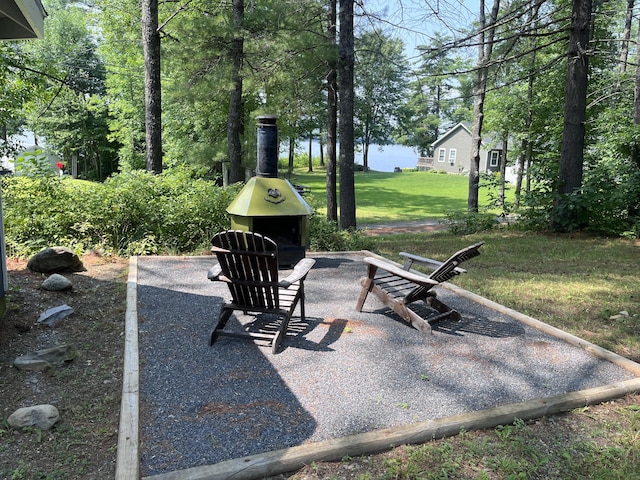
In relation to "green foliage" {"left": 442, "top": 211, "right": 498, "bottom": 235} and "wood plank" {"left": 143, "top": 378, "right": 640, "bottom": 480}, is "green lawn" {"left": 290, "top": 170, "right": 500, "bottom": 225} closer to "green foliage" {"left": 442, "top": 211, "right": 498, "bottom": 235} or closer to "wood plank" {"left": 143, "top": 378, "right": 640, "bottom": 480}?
"green foliage" {"left": 442, "top": 211, "right": 498, "bottom": 235}

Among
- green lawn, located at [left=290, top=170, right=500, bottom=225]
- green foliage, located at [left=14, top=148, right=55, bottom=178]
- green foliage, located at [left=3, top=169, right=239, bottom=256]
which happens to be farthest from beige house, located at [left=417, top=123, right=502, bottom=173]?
green foliage, located at [left=14, top=148, right=55, bottom=178]

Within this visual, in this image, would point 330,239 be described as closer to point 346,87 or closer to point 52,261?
point 346,87

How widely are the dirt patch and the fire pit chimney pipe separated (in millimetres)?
2496

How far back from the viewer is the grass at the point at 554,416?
246 centimetres

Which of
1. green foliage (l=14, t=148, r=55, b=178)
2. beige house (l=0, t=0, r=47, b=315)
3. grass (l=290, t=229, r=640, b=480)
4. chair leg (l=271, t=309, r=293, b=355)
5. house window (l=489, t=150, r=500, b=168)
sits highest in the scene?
house window (l=489, t=150, r=500, b=168)

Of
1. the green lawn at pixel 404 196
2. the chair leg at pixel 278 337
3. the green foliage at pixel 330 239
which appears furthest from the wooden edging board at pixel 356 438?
the green lawn at pixel 404 196

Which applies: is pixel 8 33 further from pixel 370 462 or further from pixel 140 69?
pixel 140 69

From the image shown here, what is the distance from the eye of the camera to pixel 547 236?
34.9 ft

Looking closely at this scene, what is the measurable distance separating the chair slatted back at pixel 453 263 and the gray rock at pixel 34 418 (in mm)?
3207

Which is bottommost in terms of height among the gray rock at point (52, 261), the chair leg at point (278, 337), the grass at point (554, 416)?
the grass at point (554, 416)

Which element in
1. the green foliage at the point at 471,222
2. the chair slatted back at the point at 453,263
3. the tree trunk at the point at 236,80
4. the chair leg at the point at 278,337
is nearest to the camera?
the chair leg at the point at 278,337

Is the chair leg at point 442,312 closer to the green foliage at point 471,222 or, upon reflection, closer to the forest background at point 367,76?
the forest background at point 367,76

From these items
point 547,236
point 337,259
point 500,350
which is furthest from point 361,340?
point 547,236

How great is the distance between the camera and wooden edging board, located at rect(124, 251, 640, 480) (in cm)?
233
